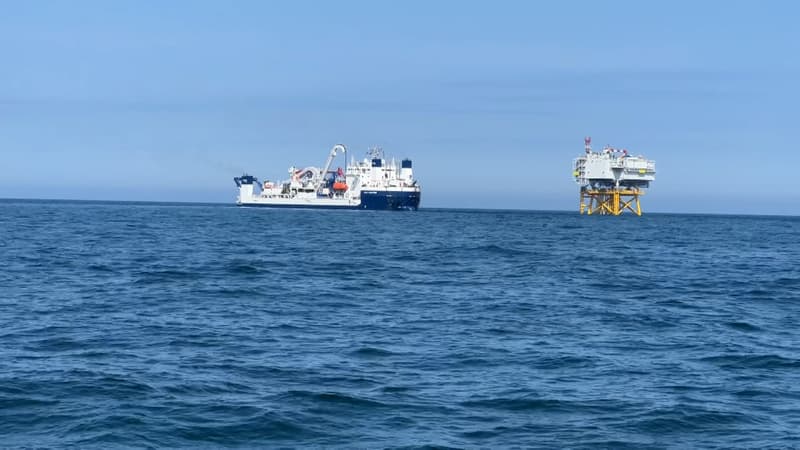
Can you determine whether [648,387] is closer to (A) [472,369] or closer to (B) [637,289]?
(A) [472,369]

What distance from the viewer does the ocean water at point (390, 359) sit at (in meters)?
13.0

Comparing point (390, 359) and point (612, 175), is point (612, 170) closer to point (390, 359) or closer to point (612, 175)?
point (612, 175)

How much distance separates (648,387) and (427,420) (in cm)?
465

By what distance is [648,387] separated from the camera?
15.7 meters

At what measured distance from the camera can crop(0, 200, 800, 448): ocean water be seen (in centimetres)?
1299

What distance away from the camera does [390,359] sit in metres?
17.9

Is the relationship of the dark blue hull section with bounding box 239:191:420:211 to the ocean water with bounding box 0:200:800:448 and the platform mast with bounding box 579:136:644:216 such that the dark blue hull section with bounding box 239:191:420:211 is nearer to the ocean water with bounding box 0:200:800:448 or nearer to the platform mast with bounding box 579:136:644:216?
the platform mast with bounding box 579:136:644:216

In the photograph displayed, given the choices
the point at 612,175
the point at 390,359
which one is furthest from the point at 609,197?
the point at 390,359

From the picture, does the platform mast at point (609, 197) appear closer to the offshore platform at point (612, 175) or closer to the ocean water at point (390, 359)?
the offshore platform at point (612, 175)

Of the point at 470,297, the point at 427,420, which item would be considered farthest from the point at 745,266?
the point at 427,420

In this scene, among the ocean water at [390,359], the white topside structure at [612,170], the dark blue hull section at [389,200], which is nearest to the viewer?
the ocean water at [390,359]

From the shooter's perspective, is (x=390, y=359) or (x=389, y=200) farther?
(x=389, y=200)

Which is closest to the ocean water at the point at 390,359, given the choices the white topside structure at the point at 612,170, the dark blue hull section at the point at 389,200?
the white topside structure at the point at 612,170

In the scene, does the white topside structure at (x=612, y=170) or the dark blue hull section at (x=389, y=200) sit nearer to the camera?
the white topside structure at (x=612, y=170)
